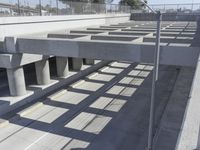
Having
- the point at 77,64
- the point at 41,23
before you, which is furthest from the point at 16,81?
the point at 77,64

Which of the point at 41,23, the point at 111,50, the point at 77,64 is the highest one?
the point at 41,23

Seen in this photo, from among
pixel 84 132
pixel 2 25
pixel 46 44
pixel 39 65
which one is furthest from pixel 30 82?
pixel 84 132

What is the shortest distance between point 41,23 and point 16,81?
8170mm

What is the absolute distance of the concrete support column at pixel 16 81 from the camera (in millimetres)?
16625

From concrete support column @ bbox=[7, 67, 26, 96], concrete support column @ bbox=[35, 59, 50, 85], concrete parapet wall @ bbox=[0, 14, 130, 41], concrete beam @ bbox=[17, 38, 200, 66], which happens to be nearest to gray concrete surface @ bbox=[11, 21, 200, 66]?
concrete beam @ bbox=[17, 38, 200, 66]

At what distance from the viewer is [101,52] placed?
535 inches

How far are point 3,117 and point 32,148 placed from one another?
14.9ft

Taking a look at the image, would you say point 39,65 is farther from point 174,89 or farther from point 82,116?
point 174,89

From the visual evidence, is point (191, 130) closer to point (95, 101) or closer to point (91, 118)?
point (91, 118)

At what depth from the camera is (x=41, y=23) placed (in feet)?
74.7

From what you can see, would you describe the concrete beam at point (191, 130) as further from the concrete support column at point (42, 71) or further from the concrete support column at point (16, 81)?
the concrete support column at point (42, 71)

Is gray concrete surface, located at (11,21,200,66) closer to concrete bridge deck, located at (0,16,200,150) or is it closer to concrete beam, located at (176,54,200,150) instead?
concrete bridge deck, located at (0,16,200,150)

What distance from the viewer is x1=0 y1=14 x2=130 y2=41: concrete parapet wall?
1898 cm

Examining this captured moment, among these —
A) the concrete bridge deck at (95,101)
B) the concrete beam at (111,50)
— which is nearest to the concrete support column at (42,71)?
the concrete bridge deck at (95,101)
